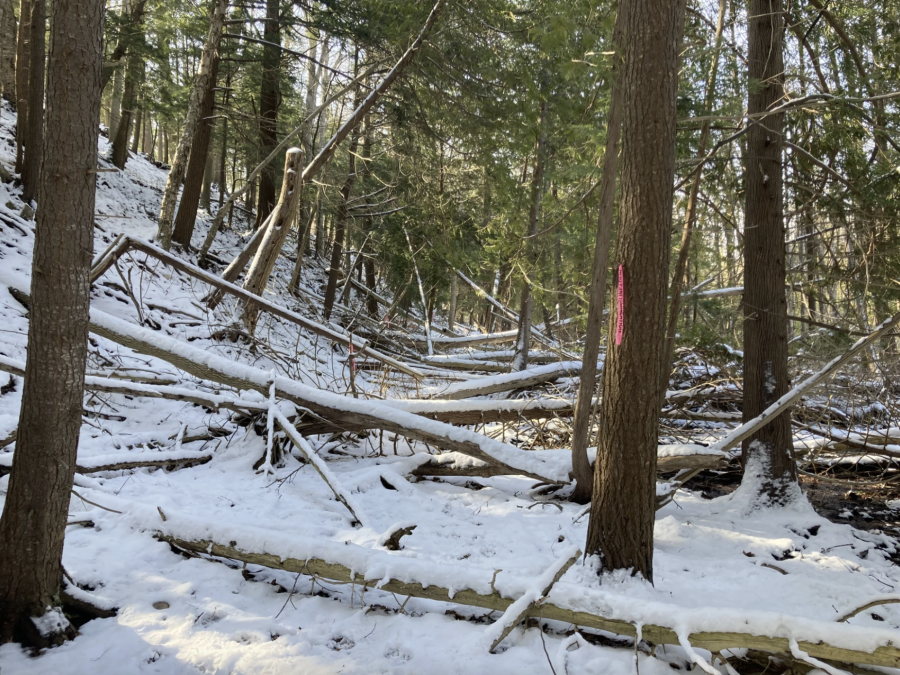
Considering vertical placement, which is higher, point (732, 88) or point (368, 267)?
point (732, 88)

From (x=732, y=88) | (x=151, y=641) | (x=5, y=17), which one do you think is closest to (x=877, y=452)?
(x=732, y=88)

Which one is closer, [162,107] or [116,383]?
[116,383]

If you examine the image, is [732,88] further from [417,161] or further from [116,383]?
[116,383]

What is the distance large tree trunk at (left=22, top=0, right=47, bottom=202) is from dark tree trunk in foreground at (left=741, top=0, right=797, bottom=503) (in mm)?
9960

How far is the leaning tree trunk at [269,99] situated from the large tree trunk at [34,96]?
3.90 metres

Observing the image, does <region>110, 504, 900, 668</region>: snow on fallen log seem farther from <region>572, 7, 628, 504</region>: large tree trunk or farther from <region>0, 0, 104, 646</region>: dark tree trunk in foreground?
<region>572, 7, 628, 504</region>: large tree trunk

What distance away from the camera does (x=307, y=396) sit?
5688 mm

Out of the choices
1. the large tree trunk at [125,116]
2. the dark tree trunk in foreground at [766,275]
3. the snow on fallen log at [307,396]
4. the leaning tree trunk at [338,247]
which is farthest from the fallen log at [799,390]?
the large tree trunk at [125,116]

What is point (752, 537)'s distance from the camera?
4703mm

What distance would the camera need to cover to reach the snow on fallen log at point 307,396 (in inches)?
217

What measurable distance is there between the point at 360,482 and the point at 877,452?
5.58 m

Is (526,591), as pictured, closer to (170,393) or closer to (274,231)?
(170,393)

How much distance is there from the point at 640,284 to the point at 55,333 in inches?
130

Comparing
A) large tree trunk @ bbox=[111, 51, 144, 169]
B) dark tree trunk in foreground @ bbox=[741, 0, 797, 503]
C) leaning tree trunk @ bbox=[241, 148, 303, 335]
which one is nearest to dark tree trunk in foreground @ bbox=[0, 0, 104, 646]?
dark tree trunk in foreground @ bbox=[741, 0, 797, 503]
